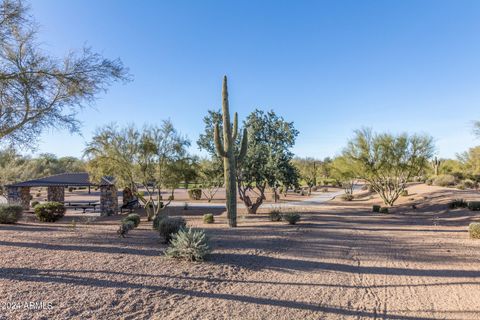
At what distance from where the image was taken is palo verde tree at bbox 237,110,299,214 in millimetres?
17797

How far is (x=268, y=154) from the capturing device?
1838cm

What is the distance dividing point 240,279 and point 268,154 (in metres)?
12.8

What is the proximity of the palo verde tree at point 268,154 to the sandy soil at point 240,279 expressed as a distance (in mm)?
8189

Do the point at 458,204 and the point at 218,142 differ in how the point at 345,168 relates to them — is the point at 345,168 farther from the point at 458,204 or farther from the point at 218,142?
the point at 218,142

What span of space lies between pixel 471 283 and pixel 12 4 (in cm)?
1477

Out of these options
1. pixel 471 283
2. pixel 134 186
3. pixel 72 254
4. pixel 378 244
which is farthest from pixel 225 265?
pixel 134 186

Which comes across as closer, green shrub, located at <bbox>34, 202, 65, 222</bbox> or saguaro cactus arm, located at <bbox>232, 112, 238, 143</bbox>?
saguaro cactus arm, located at <bbox>232, 112, 238, 143</bbox>

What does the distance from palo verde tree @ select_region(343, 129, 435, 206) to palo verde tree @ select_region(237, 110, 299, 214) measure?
360 inches

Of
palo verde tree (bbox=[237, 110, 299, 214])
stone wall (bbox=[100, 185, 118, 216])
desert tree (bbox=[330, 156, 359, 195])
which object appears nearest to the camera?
palo verde tree (bbox=[237, 110, 299, 214])

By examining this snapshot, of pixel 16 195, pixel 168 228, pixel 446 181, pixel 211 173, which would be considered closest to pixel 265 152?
pixel 211 173

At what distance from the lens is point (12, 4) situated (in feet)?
31.4

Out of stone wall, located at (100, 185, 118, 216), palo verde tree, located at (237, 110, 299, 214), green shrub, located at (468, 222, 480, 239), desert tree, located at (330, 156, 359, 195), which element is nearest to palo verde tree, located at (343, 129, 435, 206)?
desert tree, located at (330, 156, 359, 195)

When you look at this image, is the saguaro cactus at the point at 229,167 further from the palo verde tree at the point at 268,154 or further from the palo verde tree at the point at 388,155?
the palo verde tree at the point at 388,155

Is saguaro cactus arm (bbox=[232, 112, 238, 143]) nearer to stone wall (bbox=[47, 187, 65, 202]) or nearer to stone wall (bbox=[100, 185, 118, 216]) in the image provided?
stone wall (bbox=[100, 185, 118, 216])
